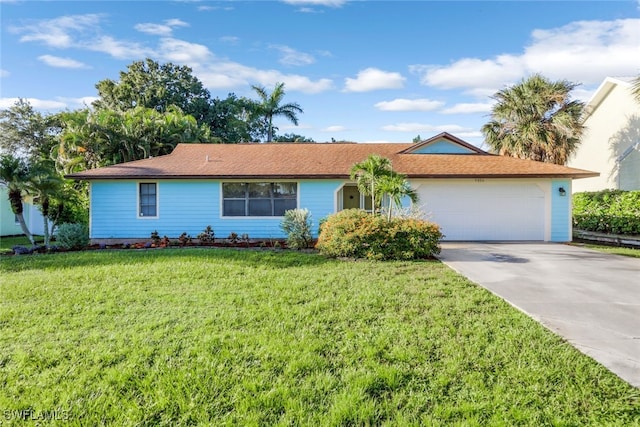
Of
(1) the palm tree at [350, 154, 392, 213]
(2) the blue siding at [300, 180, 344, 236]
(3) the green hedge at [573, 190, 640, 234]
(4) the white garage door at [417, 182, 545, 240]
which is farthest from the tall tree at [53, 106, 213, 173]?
(3) the green hedge at [573, 190, 640, 234]

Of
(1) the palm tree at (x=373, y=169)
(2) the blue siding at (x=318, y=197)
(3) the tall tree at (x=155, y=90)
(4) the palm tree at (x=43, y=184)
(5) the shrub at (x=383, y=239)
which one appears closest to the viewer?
(5) the shrub at (x=383, y=239)

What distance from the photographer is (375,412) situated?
293cm

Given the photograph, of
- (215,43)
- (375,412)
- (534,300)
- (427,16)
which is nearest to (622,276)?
(534,300)

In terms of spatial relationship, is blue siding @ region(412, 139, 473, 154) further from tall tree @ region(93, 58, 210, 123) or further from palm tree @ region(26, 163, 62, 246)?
tall tree @ region(93, 58, 210, 123)

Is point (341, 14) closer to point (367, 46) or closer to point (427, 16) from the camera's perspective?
point (367, 46)

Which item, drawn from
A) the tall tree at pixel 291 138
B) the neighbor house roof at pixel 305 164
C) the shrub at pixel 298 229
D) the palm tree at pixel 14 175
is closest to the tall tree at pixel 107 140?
the neighbor house roof at pixel 305 164

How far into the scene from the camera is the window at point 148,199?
42.3ft

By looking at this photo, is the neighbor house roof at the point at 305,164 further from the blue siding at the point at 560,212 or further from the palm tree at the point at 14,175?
the palm tree at the point at 14,175

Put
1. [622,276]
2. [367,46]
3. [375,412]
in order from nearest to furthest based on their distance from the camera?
1. [375,412]
2. [622,276]
3. [367,46]

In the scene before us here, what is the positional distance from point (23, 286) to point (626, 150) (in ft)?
75.9

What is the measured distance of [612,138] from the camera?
18.2 meters

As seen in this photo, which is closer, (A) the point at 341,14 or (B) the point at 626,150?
(A) the point at 341,14

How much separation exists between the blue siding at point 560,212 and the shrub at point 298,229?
8.94 meters

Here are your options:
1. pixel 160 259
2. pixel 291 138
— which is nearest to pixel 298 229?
pixel 160 259
